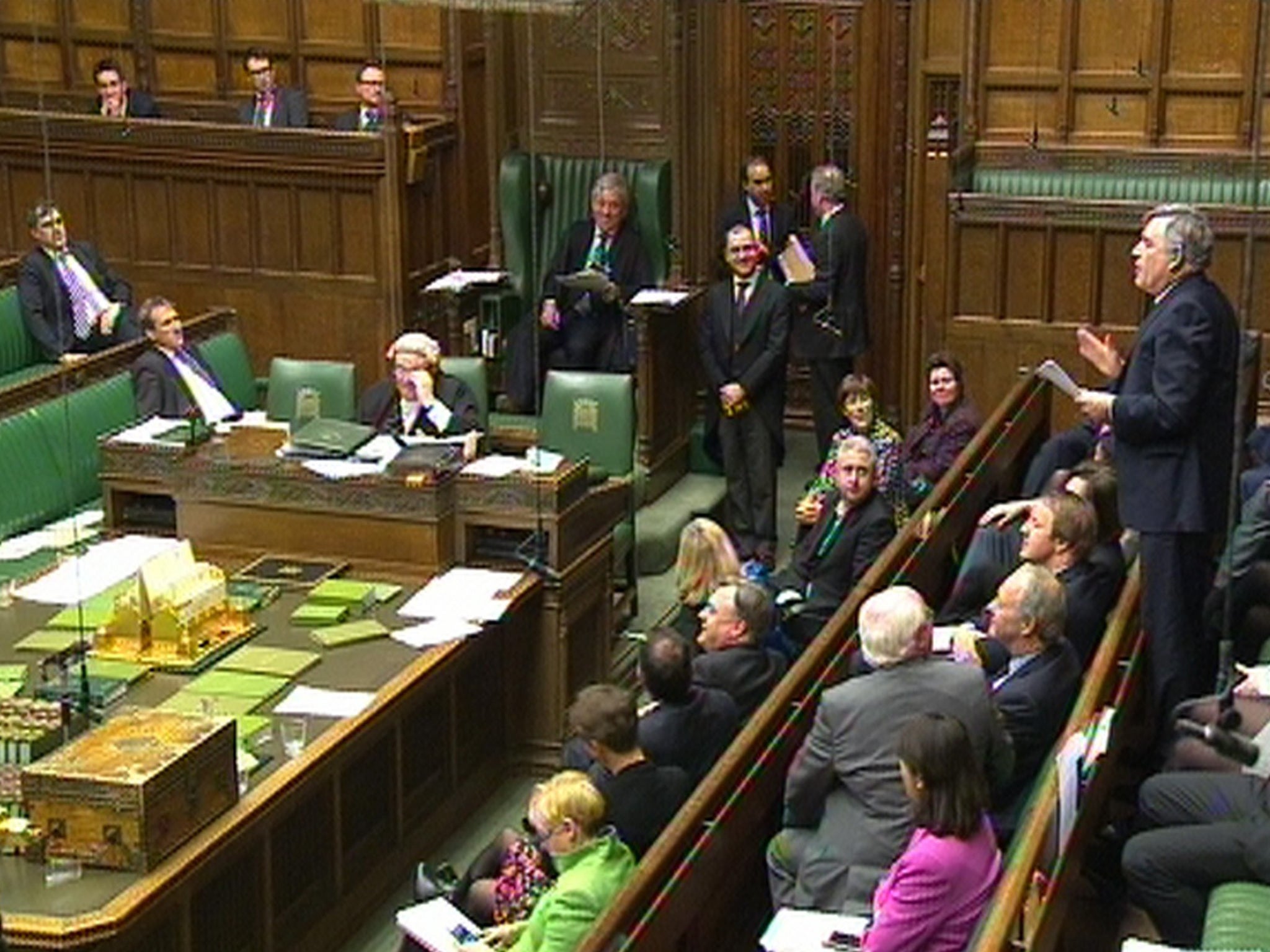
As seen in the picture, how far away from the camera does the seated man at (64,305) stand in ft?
32.0

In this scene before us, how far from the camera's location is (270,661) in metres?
6.33

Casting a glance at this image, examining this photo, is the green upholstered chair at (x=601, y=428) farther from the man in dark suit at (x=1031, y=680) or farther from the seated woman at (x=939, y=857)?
the seated woman at (x=939, y=857)

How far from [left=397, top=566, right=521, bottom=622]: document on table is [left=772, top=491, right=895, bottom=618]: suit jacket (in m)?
0.97

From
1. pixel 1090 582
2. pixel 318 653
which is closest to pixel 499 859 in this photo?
pixel 318 653

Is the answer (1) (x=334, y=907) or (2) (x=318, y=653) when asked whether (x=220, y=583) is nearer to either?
(2) (x=318, y=653)

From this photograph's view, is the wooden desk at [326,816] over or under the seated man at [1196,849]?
under

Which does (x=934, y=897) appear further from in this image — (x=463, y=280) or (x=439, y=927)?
(x=463, y=280)

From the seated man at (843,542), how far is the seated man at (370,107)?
4.28 meters

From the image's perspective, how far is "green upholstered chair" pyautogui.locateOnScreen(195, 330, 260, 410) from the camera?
9.14m

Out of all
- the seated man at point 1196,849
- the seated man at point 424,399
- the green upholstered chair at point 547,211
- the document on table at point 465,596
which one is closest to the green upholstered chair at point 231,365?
the green upholstered chair at point 547,211

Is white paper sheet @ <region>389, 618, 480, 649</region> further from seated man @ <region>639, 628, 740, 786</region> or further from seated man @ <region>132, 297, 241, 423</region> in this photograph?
seated man @ <region>132, 297, 241, 423</region>

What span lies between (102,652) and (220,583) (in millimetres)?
421

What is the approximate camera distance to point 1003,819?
520cm

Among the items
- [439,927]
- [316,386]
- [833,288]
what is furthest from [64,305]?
[439,927]
